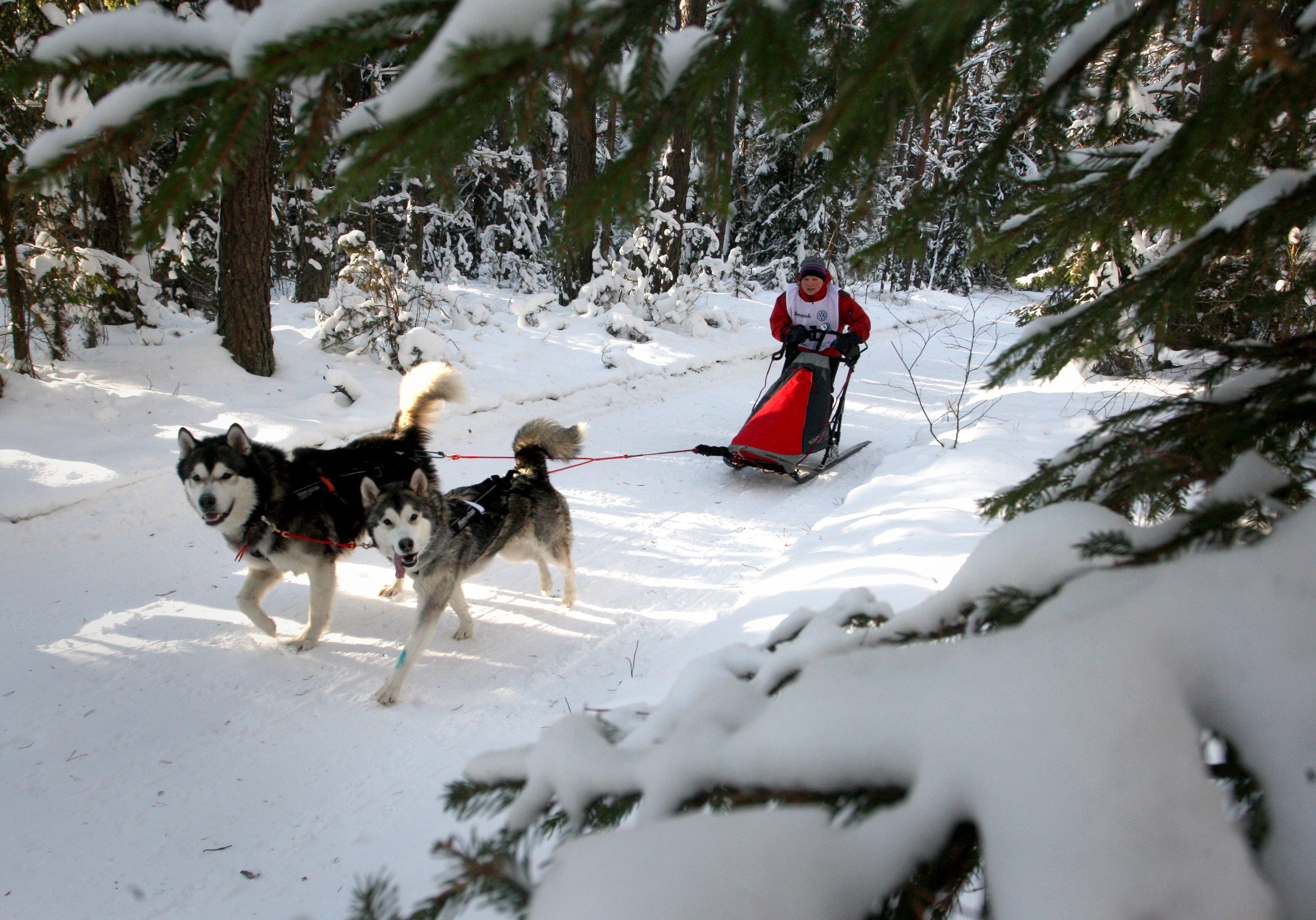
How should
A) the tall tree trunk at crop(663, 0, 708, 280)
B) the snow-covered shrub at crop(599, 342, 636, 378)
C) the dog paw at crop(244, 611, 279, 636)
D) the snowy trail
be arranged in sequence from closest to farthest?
the snowy trail
the dog paw at crop(244, 611, 279, 636)
the snow-covered shrub at crop(599, 342, 636, 378)
the tall tree trunk at crop(663, 0, 708, 280)

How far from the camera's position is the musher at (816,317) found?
6242 millimetres

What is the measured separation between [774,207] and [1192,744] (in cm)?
2516

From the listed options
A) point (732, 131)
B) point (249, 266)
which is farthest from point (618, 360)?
point (732, 131)

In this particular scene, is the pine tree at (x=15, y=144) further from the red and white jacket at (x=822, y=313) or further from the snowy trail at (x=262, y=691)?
the red and white jacket at (x=822, y=313)

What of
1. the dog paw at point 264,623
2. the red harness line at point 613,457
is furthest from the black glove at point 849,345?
the dog paw at point 264,623

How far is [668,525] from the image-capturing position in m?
5.23

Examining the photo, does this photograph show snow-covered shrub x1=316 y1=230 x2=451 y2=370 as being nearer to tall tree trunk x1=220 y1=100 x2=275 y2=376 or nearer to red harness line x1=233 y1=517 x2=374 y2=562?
tall tree trunk x1=220 y1=100 x2=275 y2=376

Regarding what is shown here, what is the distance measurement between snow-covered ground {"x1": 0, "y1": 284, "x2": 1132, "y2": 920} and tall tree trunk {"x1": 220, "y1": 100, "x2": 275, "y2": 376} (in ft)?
1.11

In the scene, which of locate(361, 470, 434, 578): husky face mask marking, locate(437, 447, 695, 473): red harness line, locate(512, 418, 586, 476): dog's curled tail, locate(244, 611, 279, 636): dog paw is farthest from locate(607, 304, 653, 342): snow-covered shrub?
locate(244, 611, 279, 636): dog paw

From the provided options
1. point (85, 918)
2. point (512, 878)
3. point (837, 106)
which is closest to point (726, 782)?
point (512, 878)

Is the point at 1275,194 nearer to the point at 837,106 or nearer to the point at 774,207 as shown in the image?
the point at 837,106

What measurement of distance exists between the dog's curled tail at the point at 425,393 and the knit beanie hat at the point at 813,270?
3.44 metres

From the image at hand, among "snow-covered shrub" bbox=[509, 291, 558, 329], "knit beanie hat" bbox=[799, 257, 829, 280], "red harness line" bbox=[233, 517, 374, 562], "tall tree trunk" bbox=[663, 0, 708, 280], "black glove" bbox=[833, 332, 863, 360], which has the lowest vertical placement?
"red harness line" bbox=[233, 517, 374, 562]

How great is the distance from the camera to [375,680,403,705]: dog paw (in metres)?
3.22
